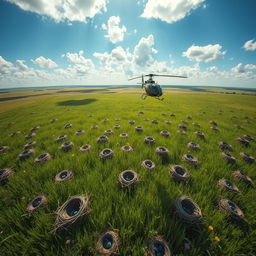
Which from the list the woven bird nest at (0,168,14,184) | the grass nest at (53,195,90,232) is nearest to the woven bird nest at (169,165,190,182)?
the grass nest at (53,195,90,232)

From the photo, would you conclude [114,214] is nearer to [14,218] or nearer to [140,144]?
[14,218]

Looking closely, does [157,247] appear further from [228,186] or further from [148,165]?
[228,186]

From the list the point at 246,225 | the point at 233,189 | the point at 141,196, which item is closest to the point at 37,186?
the point at 141,196

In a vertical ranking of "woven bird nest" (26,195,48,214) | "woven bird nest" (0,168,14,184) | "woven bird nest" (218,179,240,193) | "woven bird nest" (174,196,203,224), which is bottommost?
"woven bird nest" (0,168,14,184)

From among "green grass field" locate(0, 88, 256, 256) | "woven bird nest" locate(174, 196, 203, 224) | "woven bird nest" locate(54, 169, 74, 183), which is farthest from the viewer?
"woven bird nest" locate(54, 169, 74, 183)

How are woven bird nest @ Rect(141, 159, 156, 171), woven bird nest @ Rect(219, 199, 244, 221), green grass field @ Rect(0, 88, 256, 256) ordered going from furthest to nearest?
woven bird nest @ Rect(141, 159, 156, 171) → woven bird nest @ Rect(219, 199, 244, 221) → green grass field @ Rect(0, 88, 256, 256)

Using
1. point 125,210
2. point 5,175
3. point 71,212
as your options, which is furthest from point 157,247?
point 5,175

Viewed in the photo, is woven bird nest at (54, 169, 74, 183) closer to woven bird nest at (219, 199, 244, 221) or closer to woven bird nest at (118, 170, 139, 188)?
woven bird nest at (118, 170, 139, 188)
